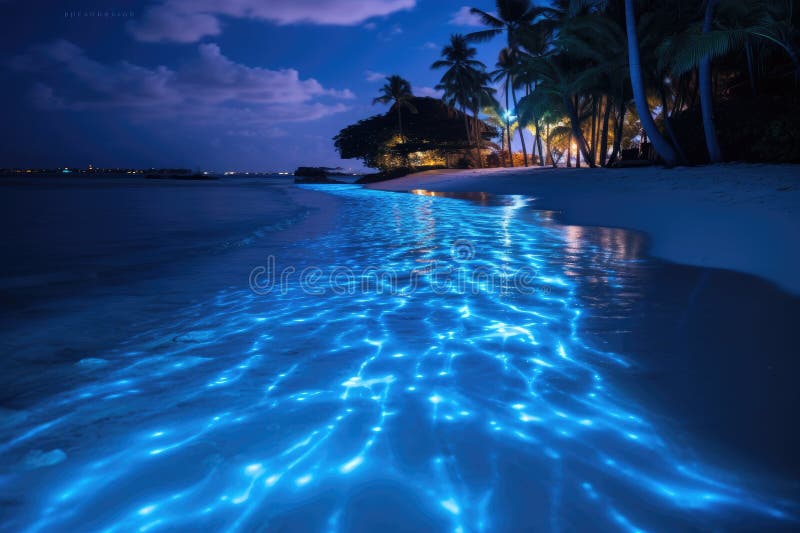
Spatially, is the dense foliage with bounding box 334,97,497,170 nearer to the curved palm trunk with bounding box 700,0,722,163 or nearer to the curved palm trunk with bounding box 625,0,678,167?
the curved palm trunk with bounding box 625,0,678,167

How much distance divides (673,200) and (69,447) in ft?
37.7

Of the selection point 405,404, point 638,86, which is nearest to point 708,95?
point 638,86

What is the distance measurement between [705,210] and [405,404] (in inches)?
340

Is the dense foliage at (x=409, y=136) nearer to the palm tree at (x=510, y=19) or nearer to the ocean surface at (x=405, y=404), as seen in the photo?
the palm tree at (x=510, y=19)

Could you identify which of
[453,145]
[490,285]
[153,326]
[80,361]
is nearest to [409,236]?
[490,285]

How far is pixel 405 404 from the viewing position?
86.9 inches

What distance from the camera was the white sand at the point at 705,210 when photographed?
4898 millimetres

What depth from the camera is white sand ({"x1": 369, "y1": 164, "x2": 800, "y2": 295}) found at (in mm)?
4898

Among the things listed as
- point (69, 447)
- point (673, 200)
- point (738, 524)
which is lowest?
point (738, 524)

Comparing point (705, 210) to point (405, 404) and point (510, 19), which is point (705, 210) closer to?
point (405, 404)

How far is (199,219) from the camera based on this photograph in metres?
11.7

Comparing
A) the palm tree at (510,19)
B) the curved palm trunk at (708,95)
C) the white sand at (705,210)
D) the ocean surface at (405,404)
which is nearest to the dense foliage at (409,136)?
the palm tree at (510,19)

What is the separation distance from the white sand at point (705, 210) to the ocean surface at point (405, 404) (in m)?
0.85

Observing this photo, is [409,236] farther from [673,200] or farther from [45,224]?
[45,224]
